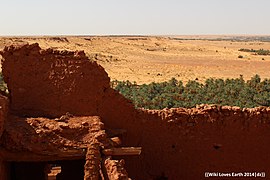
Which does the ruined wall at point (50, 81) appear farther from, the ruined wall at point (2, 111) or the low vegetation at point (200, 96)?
the low vegetation at point (200, 96)

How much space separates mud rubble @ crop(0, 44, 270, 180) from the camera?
329 inches

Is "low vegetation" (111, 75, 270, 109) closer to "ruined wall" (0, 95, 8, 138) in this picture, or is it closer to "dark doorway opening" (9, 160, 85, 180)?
"dark doorway opening" (9, 160, 85, 180)

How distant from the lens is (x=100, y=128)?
881cm

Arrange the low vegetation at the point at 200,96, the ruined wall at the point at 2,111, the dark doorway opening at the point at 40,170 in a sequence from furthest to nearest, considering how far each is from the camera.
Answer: the low vegetation at the point at 200,96
the dark doorway opening at the point at 40,170
the ruined wall at the point at 2,111

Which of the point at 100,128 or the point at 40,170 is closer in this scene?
the point at 100,128

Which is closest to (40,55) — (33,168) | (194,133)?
(33,168)

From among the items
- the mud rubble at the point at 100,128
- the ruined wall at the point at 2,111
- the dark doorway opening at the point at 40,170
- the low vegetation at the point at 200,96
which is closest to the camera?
the ruined wall at the point at 2,111

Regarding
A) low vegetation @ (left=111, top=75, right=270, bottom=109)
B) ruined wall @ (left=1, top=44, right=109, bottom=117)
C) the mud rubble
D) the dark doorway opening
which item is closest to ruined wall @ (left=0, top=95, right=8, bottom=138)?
the mud rubble

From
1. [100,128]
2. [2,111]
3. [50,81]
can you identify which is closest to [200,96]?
[50,81]

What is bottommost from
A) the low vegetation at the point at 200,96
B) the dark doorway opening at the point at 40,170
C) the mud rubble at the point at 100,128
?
the low vegetation at the point at 200,96

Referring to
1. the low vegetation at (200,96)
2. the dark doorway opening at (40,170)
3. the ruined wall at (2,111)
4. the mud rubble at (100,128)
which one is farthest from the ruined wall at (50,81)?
the low vegetation at (200,96)

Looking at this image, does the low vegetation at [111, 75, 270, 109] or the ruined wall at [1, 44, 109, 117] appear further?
the low vegetation at [111, 75, 270, 109]

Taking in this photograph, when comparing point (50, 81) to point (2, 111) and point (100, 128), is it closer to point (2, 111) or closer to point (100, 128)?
point (100, 128)

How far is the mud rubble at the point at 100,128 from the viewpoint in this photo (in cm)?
836
